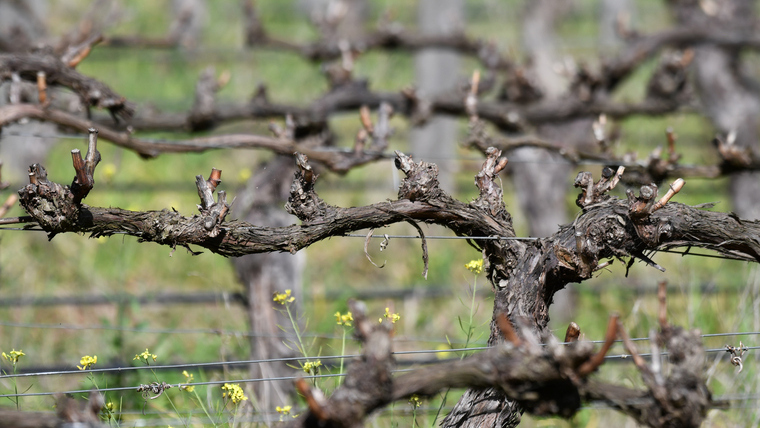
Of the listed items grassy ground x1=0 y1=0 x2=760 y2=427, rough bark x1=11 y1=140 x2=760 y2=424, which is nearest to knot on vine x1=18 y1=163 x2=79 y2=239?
rough bark x1=11 y1=140 x2=760 y2=424

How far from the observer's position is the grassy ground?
9.90 ft

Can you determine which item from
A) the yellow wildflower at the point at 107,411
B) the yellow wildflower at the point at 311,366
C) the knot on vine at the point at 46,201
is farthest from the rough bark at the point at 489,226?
the yellow wildflower at the point at 107,411

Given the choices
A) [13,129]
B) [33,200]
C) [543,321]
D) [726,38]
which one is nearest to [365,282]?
[13,129]

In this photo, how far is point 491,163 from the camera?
189cm

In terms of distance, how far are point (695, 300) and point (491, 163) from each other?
2.54 meters

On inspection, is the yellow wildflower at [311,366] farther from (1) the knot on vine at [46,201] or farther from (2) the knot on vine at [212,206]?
(1) the knot on vine at [46,201]

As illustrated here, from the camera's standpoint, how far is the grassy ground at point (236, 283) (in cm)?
302

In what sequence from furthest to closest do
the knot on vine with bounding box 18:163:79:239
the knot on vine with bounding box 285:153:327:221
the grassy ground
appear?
the grassy ground, the knot on vine with bounding box 285:153:327:221, the knot on vine with bounding box 18:163:79:239

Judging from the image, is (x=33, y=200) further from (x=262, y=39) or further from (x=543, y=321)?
(x=262, y=39)

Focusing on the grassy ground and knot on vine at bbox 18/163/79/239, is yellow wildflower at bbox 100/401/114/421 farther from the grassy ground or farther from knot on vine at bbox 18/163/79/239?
knot on vine at bbox 18/163/79/239

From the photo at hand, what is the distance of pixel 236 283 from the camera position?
12.7 feet

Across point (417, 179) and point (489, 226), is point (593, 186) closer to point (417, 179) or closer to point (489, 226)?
point (489, 226)

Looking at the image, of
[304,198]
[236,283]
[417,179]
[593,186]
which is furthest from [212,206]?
[236,283]

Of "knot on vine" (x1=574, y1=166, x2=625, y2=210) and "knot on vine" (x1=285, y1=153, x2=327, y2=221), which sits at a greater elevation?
"knot on vine" (x1=574, y1=166, x2=625, y2=210)
